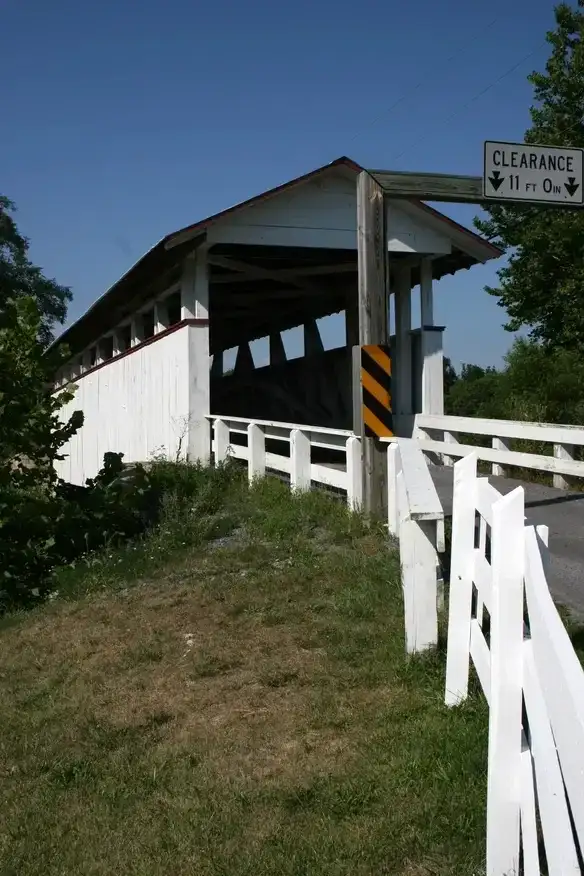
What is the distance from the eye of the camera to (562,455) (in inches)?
375

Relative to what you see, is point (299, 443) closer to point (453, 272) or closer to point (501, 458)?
point (501, 458)

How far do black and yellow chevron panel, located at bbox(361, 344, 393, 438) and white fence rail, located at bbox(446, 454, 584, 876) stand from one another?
14.7ft

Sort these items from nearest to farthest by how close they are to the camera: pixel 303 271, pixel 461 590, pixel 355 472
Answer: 1. pixel 461 590
2. pixel 355 472
3. pixel 303 271

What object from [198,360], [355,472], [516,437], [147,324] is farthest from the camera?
[147,324]

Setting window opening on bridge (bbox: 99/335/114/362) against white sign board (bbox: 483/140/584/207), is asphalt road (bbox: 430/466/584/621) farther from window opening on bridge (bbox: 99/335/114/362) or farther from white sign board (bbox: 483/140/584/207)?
window opening on bridge (bbox: 99/335/114/362)

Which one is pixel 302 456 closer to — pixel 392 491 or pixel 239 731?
pixel 392 491

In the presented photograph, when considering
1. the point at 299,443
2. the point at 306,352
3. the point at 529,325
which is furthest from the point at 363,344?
the point at 529,325

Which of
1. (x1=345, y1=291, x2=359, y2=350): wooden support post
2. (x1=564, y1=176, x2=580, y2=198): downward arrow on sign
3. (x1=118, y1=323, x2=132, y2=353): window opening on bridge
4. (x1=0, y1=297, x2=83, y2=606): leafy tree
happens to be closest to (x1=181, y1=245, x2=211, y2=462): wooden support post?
(x1=0, y1=297, x2=83, y2=606): leafy tree

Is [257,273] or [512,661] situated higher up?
[257,273]

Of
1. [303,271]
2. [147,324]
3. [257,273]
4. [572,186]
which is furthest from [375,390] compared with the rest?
[147,324]

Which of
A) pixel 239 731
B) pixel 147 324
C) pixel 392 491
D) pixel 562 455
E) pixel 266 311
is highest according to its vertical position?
pixel 266 311

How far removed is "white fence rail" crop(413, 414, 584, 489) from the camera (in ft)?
30.0

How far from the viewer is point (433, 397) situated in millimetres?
13883

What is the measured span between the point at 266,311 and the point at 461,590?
1642cm
